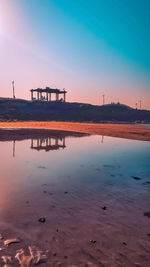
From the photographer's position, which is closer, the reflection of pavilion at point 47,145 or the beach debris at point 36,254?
the beach debris at point 36,254

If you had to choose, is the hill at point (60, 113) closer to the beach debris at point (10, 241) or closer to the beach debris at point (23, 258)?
the beach debris at point (10, 241)

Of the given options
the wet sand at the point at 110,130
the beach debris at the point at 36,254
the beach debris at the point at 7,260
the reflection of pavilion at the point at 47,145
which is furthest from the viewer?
the wet sand at the point at 110,130

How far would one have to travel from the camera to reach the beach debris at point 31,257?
3.06m

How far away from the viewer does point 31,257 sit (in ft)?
10.4

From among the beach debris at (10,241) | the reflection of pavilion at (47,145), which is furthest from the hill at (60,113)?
the beach debris at (10,241)

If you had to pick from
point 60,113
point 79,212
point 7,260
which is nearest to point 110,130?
point 79,212

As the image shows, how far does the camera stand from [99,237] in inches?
149

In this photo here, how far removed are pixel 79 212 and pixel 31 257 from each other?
6.07 feet

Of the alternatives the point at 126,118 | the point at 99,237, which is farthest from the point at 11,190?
the point at 126,118

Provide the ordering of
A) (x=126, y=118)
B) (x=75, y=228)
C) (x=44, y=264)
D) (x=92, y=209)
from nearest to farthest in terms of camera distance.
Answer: (x=44, y=264) → (x=75, y=228) → (x=92, y=209) → (x=126, y=118)

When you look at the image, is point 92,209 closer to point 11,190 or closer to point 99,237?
point 99,237

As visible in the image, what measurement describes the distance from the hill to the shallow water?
5394 cm

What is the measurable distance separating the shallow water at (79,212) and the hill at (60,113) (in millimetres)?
53937

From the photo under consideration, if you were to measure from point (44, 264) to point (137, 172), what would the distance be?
258 inches
